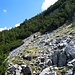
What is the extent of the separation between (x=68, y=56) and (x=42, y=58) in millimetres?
4751

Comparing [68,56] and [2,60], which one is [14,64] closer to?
[2,60]

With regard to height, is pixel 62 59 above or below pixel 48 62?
above

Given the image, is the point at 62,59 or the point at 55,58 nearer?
the point at 62,59

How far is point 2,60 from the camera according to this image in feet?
110

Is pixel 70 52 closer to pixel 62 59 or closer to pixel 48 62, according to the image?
pixel 62 59

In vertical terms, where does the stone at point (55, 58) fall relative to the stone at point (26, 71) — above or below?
above

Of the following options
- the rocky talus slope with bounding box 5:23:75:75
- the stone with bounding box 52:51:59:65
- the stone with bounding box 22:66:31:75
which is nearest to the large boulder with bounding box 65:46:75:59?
the rocky talus slope with bounding box 5:23:75:75

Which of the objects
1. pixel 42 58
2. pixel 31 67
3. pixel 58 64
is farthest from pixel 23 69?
pixel 58 64

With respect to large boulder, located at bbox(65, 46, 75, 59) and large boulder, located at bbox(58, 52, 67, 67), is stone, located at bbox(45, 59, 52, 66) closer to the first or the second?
large boulder, located at bbox(58, 52, 67, 67)

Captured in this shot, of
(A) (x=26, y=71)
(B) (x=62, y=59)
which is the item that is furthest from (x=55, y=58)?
(A) (x=26, y=71)

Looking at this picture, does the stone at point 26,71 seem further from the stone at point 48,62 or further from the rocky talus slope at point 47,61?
the stone at point 48,62

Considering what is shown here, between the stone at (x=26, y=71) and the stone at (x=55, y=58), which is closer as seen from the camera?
the stone at (x=55, y=58)

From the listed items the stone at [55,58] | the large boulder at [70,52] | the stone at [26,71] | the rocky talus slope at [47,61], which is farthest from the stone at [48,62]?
the large boulder at [70,52]

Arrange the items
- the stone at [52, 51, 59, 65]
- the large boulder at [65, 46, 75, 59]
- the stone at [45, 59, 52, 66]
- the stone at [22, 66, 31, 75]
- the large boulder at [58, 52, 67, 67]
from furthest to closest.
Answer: the stone at [22, 66, 31, 75] < the stone at [45, 59, 52, 66] < the stone at [52, 51, 59, 65] < the large boulder at [58, 52, 67, 67] < the large boulder at [65, 46, 75, 59]
